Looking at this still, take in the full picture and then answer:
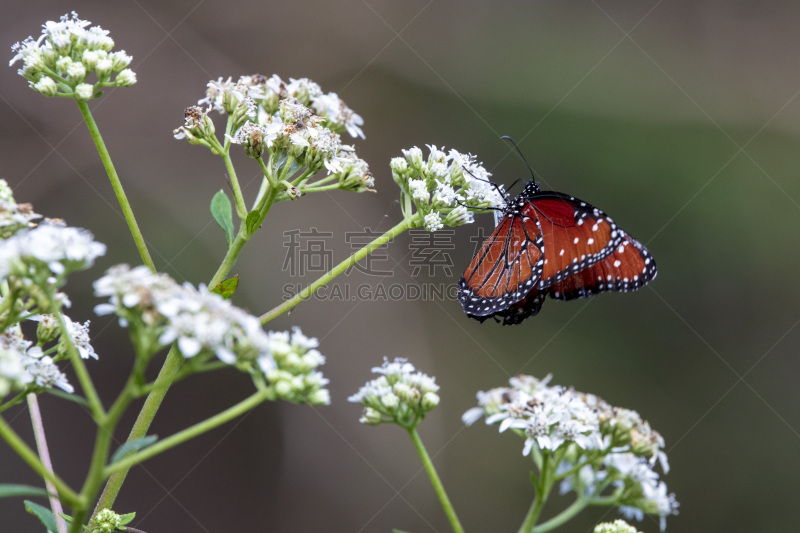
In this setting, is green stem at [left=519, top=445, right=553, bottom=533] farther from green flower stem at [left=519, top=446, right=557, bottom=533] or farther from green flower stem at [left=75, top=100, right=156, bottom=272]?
green flower stem at [left=75, top=100, right=156, bottom=272]

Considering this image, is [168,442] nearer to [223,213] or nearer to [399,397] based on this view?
[223,213]

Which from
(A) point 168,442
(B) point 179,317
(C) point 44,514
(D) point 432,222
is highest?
(D) point 432,222

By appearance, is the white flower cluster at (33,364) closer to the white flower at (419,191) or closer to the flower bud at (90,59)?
the flower bud at (90,59)

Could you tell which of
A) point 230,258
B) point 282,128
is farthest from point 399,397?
point 282,128

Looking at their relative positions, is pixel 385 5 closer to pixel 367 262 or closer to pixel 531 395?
pixel 367 262

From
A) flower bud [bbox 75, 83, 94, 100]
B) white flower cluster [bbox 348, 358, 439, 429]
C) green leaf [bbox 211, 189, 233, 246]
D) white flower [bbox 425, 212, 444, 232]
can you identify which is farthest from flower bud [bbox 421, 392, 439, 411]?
flower bud [bbox 75, 83, 94, 100]

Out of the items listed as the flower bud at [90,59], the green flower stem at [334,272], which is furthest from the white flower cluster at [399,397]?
the flower bud at [90,59]
